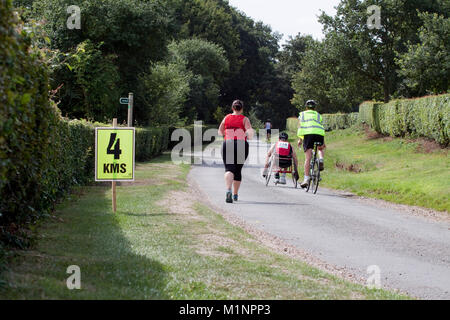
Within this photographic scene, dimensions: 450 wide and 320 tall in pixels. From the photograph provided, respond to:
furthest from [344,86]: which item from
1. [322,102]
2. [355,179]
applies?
[355,179]

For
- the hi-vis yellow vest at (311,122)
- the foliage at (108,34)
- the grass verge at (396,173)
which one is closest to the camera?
the grass verge at (396,173)

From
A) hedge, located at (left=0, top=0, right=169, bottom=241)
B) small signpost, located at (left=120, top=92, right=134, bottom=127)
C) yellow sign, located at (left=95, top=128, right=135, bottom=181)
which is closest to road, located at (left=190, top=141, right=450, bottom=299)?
yellow sign, located at (left=95, top=128, right=135, bottom=181)

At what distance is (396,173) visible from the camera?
62.7ft

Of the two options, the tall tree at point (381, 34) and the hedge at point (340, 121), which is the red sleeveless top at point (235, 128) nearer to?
the tall tree at point (381, 34)

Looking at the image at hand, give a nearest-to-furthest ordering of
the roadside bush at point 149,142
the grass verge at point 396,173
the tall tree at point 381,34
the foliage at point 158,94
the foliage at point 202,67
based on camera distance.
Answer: the grass verge at point 396,173
the roadside bush at point 149,142
the foliage at point 158,94
the tall tree at point 381,34
the foliage at point 202,67

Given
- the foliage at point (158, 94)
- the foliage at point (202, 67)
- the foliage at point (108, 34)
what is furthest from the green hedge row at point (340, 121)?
the foliage at point (108, 34)

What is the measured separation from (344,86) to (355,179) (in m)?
26.8

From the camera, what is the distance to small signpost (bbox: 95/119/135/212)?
10672mm

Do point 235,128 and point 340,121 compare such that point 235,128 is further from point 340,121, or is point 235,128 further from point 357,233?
point 340,121

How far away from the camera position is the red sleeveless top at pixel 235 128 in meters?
12.1

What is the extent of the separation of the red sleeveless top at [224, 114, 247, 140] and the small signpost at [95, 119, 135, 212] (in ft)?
7.64

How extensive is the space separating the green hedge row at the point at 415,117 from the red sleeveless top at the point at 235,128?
12770 mm

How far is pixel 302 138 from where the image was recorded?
52.0 feet

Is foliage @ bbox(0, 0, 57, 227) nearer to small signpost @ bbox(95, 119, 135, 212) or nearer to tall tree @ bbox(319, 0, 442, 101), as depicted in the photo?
small signpost @ bbox(95, 119, 135, 212)
